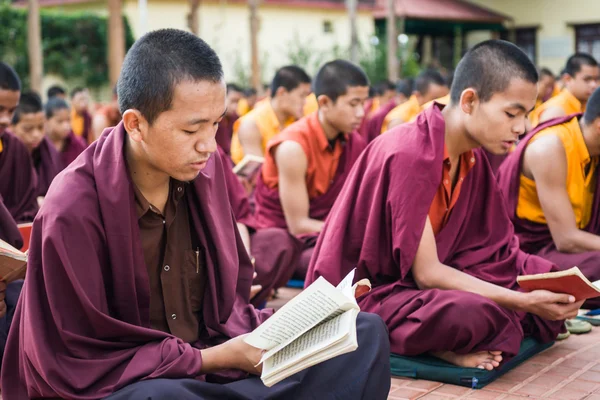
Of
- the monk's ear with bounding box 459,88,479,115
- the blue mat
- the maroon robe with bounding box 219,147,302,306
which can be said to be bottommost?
the blue mat

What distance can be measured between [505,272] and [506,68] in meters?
0.96

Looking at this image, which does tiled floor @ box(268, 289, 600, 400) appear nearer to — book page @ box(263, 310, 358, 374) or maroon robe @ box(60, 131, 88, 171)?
book page @ box(263, 310, 358, 374)

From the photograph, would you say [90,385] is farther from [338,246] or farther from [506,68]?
[506,68]

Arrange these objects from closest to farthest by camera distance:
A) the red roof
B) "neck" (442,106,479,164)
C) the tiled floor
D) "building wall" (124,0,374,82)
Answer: the tiled floor
"neck" (442,106,479,164)
"building wall" (124,0,374,82)
the red roof

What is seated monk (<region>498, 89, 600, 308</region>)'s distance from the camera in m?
4.61

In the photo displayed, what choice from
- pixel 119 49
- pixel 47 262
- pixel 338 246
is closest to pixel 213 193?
pixel 47 262


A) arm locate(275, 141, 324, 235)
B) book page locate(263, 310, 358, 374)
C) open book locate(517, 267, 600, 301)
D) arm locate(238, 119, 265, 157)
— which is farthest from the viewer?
arm locate(238, 119, 265, 157)

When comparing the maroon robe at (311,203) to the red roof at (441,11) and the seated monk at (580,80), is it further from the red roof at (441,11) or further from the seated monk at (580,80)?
the red roof at (441,11)

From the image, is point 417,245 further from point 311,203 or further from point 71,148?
point 71,148

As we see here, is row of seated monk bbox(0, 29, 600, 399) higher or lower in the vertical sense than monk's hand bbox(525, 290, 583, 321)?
higher

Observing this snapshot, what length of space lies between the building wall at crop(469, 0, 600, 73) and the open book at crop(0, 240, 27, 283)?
24648 mm

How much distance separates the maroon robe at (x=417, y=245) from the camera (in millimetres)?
3562

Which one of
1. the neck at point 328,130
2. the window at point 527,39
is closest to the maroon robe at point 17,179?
the neck at point 328,130

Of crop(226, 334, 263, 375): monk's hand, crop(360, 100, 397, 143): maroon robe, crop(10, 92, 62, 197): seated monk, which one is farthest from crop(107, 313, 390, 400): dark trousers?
crop(360, 100, 397, 143): maroon robe
